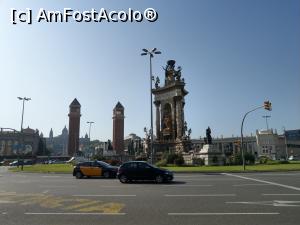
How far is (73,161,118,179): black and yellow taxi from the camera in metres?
25.8

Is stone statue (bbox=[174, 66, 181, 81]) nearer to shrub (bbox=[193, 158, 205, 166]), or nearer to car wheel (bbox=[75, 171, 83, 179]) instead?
shrub (bbox=[193, 158, 205, 166])

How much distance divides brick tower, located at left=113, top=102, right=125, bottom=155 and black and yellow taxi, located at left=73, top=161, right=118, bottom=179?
392 ft

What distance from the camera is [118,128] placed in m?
152

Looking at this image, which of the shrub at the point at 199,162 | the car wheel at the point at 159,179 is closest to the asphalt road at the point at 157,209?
the car wheel at the point at 159,179

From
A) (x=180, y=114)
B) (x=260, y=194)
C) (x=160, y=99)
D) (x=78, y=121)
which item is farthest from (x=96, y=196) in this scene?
(x=78, y=121)

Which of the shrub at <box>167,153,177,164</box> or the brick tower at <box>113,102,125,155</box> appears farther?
the brick tower at <box>113,102,125,155</box>

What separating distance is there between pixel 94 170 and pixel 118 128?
126638 millimetres

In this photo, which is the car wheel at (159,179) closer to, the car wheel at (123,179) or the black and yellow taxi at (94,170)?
the car wheel at (123,179)

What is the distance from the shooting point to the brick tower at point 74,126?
140375 mm

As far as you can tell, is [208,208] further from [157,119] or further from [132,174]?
[157,119]

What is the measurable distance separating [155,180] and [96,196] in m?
7.17

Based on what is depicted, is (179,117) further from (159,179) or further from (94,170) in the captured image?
(159,179)

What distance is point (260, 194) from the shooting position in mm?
13273

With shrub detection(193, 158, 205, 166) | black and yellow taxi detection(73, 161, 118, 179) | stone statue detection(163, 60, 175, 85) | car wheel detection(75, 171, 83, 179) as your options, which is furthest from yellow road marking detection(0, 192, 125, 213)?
stone statue detection(163, 60, 175, 85)
